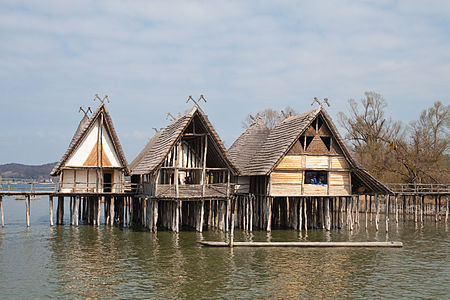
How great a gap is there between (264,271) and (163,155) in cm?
1063

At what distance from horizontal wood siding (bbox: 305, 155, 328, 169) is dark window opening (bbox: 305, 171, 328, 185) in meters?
1.03

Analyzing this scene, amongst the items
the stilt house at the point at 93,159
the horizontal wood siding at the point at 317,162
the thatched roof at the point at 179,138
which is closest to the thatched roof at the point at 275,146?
the horizontal wood siding at the point at 317,162

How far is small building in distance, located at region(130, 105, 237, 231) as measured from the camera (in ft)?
91.3

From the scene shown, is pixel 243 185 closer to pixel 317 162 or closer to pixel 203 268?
pixel 317 162

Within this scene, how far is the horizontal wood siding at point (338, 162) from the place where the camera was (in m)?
29.8

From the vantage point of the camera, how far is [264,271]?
744 inches

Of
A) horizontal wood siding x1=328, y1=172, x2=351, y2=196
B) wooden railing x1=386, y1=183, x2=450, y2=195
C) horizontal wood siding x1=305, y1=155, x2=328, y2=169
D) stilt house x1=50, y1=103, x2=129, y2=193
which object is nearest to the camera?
horizontal wood siding x1=305, y1=155, x2=328, y2=169

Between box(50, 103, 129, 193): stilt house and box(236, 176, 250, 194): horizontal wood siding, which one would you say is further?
box(236, 176, 250, 194): horizontal wood siding

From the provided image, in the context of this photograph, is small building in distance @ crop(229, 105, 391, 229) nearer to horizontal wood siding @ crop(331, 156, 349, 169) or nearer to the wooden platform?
horizontal wood siding @ crop(331, 156, 349, 169)

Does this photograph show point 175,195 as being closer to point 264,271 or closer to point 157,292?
point 264,271

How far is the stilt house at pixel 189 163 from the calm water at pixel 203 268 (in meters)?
2.45

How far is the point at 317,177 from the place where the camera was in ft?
103

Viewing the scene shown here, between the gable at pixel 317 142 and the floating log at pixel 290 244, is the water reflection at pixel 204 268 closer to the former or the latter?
the floating log at pixel 290 244

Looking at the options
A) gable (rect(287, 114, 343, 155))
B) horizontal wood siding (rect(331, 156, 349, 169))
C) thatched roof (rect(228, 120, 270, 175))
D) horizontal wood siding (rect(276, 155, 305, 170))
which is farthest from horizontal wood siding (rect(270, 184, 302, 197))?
thatched roof (rect(228, 120, 270, 175))
